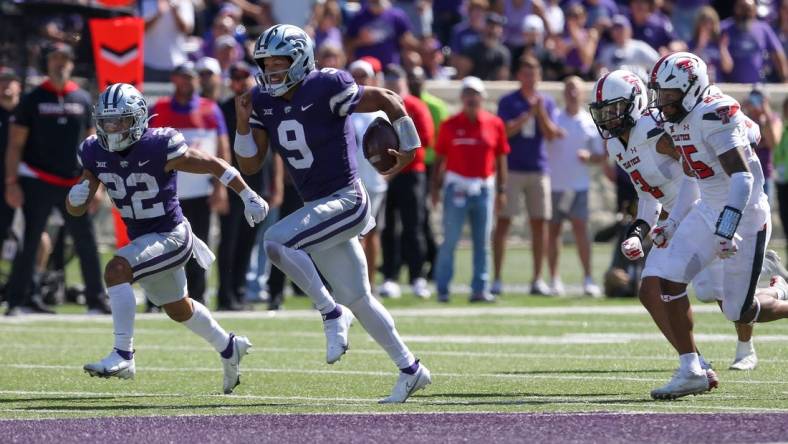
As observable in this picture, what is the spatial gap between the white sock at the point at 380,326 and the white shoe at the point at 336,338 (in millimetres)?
94

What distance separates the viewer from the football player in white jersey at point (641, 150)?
28.8ft

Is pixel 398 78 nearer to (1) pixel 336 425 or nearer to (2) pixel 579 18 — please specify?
(2) pixel 579 18

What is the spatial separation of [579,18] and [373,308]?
12357mm

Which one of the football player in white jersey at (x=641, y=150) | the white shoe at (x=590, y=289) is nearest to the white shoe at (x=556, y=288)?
the white shoe at (x=590, y=289)

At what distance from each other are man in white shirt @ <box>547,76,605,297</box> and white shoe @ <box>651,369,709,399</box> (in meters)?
8.31

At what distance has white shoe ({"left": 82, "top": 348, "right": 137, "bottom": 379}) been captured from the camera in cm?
838

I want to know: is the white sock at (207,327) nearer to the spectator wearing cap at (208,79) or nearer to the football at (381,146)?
the football at (381,146)

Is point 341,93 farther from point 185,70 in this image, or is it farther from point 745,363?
point 185,70

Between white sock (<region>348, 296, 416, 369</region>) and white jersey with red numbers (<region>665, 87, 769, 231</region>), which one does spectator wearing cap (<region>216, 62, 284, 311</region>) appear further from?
white jersey with red numbers (<region>665, 87, 769, 231</region>)

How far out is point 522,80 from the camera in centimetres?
1616

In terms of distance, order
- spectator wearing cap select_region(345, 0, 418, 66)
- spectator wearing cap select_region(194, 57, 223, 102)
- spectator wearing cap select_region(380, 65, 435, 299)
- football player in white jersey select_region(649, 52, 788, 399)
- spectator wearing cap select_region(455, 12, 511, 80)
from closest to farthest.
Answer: football player in white jersey select_region(649, 52, 788, 399) < spectator wearing cap select_region(194, 57, 223, 102) < spectator wearing cap select_region(380, 65, 435, 299) < spectator wearing cap select_region(345, 0, 418, 66) < spectator wearing cap select_region(455, 12, 511, 80)

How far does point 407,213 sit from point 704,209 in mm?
7506

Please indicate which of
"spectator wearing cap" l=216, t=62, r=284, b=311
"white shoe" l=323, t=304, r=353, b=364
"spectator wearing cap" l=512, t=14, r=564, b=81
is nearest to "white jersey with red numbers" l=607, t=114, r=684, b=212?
"white shoe" l=323, t=304, r=353, b=364

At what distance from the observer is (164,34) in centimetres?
1733
